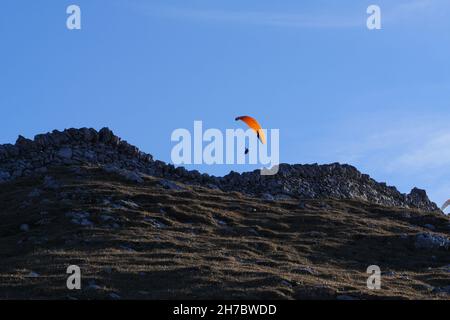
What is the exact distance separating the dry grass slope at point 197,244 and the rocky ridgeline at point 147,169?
9.16 ft

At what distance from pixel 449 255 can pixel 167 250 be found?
704 inches

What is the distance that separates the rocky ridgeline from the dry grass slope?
2793 millimetres

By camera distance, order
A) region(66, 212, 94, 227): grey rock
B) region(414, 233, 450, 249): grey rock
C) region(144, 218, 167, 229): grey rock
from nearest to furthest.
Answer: region(66, 212, 94, 227): grey rock < region(144, 218, 167, 229): grey rock < region(414, 233, 450, 249): grey rock

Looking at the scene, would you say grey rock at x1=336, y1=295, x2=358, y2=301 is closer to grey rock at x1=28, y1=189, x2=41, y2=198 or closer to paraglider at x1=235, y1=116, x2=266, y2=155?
paraglider at x1=235, y1=116, x2=266, y2=155

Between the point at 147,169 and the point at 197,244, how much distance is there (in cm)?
2179

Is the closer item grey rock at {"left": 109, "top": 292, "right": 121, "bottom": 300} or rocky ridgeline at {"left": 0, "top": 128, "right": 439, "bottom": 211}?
grey rock at {"left": 109, "top": 292, "right": 121, "bottom": 300}

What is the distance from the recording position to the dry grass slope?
35.6 m

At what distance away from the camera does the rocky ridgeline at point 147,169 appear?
62906mm

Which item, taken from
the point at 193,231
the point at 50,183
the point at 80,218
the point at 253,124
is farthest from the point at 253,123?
the point at 50,183

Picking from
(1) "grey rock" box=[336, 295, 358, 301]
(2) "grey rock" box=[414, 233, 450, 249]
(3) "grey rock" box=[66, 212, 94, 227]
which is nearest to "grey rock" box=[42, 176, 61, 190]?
(3) "grey rock" box=[66, 212, 94, 227]

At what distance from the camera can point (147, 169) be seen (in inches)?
2648

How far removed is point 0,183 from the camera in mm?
59688
